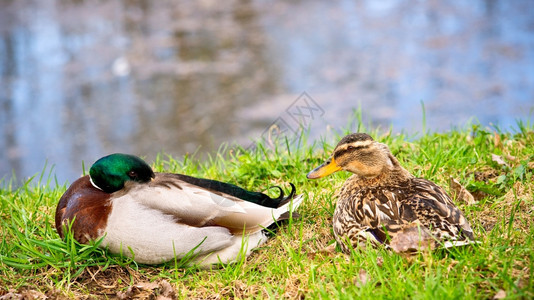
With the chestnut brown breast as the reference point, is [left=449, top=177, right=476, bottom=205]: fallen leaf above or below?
below

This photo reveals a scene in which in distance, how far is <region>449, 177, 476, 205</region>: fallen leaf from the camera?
3.82 meters

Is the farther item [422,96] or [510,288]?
[422,96]

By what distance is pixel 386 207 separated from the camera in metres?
3.27

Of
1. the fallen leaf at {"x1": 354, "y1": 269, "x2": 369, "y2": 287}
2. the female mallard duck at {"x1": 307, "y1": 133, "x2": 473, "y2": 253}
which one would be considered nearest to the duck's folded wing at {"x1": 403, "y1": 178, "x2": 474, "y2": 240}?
the female mallard duck at {"x1": 307, "y1": 133, "x2": 473, "y2": 253}

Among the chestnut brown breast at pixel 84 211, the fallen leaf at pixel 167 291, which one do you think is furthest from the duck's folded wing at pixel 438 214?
the chestnut brown breast at pixel 84 211

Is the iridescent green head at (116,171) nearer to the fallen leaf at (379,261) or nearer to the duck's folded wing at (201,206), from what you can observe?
the duck's folded wing at (201,206)

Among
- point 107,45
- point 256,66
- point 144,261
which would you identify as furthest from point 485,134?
point 107,45

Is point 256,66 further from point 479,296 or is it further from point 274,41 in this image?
point 479,296

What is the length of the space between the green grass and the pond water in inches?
97.3

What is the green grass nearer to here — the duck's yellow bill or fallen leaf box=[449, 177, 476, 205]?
fallen leaf box=[449, 177, 476, 205]

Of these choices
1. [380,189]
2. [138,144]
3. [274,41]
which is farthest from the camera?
[274,41]

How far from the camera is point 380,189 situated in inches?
135

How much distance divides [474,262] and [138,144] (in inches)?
229

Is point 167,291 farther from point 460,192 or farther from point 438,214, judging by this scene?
point 460,192
